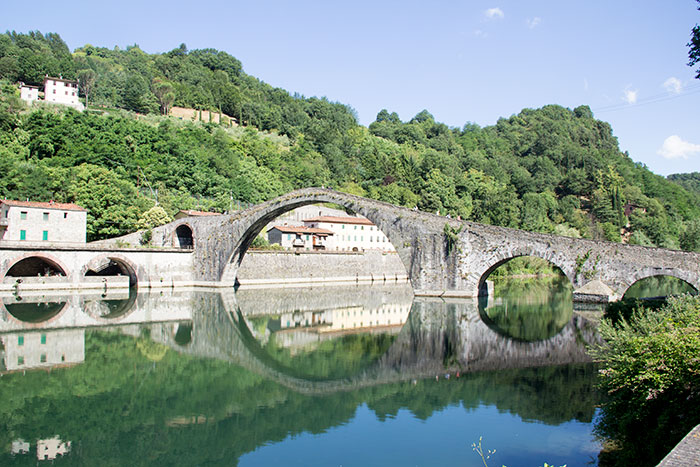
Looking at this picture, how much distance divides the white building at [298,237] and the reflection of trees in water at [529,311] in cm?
Result: 1897

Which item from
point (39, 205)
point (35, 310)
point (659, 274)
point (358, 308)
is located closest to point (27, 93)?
point (39, 205)

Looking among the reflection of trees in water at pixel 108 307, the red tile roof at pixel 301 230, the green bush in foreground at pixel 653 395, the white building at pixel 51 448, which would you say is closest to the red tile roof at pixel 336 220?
the red tile roof at pixel 301 230

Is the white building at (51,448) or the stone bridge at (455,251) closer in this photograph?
the white building at (51,448)

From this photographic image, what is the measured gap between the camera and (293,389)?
49.4 feet

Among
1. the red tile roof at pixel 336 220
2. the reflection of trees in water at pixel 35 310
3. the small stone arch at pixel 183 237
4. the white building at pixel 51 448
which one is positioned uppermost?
the red tile roof at pixel 336 220

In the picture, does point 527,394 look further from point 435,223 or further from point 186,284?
point 186,284

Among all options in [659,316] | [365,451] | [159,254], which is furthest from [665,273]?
[159,254]

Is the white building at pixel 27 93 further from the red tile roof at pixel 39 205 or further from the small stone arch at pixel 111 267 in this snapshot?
the small stone arch at pixel 111 267

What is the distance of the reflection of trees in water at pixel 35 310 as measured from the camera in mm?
24938

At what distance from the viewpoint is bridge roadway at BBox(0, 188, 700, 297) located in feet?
93.0

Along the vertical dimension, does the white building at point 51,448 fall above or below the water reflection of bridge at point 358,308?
below

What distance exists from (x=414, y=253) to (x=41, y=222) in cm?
2351

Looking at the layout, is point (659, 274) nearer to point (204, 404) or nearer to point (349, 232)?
point (204, 404)

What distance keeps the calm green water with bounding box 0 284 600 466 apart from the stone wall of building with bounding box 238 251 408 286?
16663 millimetres
